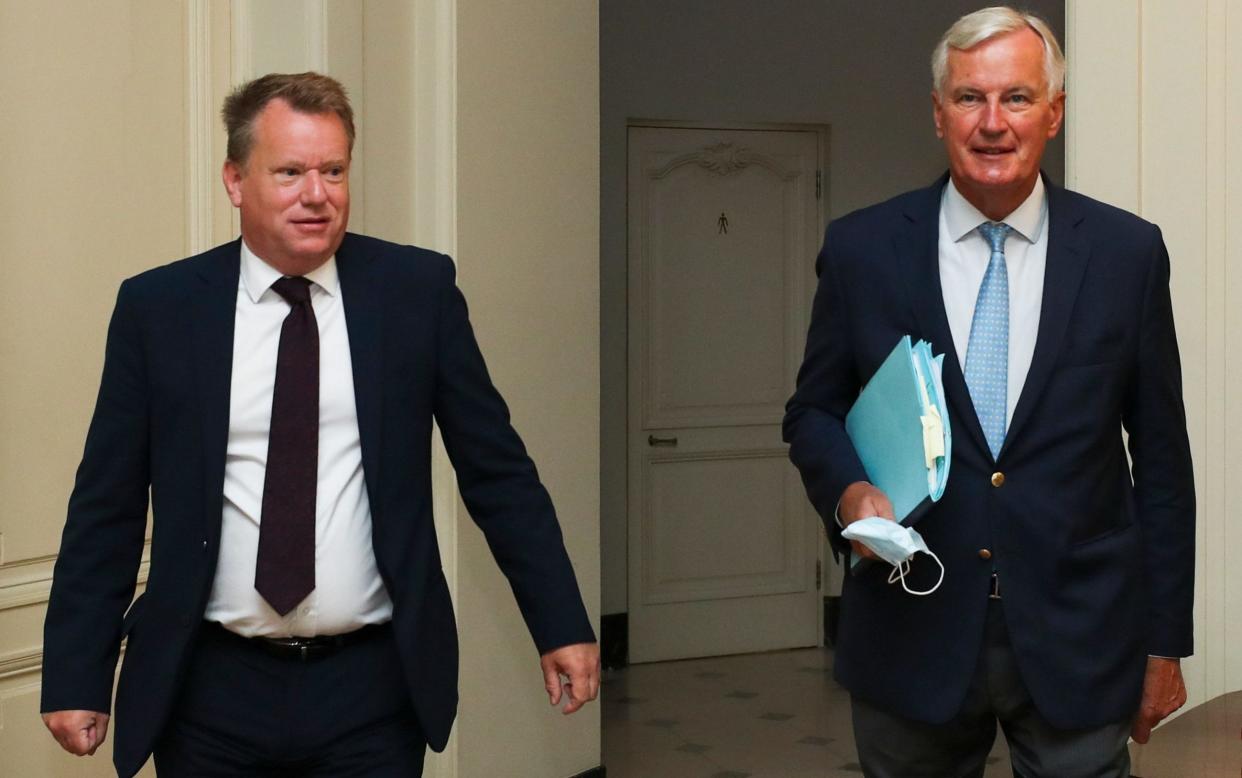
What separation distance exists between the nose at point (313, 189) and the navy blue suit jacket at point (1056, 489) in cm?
81

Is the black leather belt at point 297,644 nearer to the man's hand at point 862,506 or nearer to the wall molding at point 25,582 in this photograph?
the man's hand at point 862,506

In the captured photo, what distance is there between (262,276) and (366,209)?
6.21 feet

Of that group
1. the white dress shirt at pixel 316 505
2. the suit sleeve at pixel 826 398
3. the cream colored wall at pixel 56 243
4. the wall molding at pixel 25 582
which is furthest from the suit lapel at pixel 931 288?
the cream colored wall at pixel 56 243

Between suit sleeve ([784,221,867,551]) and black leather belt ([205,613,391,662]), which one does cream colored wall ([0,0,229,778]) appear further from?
suit sleeve ([784,221,867,551])

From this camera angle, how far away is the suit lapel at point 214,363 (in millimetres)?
2189

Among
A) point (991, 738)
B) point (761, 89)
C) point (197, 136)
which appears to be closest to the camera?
point (991, 738)

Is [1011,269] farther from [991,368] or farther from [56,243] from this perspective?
[56,243]

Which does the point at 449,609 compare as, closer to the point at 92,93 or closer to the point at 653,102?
the point at 92,93

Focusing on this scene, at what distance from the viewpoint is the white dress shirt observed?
222 cm

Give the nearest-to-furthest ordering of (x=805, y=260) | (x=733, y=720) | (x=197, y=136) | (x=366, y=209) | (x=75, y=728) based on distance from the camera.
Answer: (x=75, y=728) < (x=197, y=136) < (x=366, y=209) < (x=733, y=720) < (x=805, y=260)

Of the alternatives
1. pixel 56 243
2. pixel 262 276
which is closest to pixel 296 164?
pixel 262 276

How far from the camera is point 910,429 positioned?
87.4 inches

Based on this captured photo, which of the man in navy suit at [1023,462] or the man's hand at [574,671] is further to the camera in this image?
the man's hand at [574,671]

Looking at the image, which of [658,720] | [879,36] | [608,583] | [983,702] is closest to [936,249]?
[983,702]
